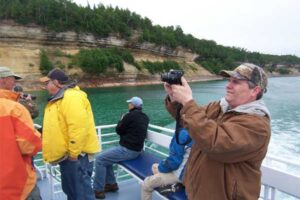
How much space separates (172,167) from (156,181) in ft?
0.84

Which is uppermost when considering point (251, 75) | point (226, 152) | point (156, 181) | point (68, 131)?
point (251, 75)

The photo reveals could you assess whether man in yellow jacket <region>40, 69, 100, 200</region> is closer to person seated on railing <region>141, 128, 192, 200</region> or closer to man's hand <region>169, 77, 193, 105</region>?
person seated on railing <region>141, 128, 192, 200</region>

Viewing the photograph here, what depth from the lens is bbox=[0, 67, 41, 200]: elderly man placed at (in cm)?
214

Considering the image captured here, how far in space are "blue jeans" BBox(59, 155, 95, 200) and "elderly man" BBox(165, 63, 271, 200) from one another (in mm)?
1557

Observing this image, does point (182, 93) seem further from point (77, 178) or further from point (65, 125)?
point (77, 178)

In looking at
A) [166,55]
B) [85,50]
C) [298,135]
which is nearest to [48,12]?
[85,50]

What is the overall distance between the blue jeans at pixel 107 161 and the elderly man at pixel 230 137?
2.24 metres

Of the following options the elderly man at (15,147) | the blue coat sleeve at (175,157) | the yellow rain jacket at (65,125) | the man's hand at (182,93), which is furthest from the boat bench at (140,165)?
the man's hand at (182,93)

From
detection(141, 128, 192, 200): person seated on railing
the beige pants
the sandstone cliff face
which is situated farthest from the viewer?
the sandstone cliff face

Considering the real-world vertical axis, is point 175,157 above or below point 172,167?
above

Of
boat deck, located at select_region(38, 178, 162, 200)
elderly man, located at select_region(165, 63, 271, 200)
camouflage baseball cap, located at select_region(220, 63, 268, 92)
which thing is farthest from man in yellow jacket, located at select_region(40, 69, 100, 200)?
camouflage baseball cap, located at select_region(220, 63, 268, 92)

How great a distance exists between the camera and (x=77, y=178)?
3.19 metres

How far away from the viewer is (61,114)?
9.89 ft

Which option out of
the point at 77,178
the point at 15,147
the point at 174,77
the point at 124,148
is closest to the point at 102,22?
the point at 124,148
